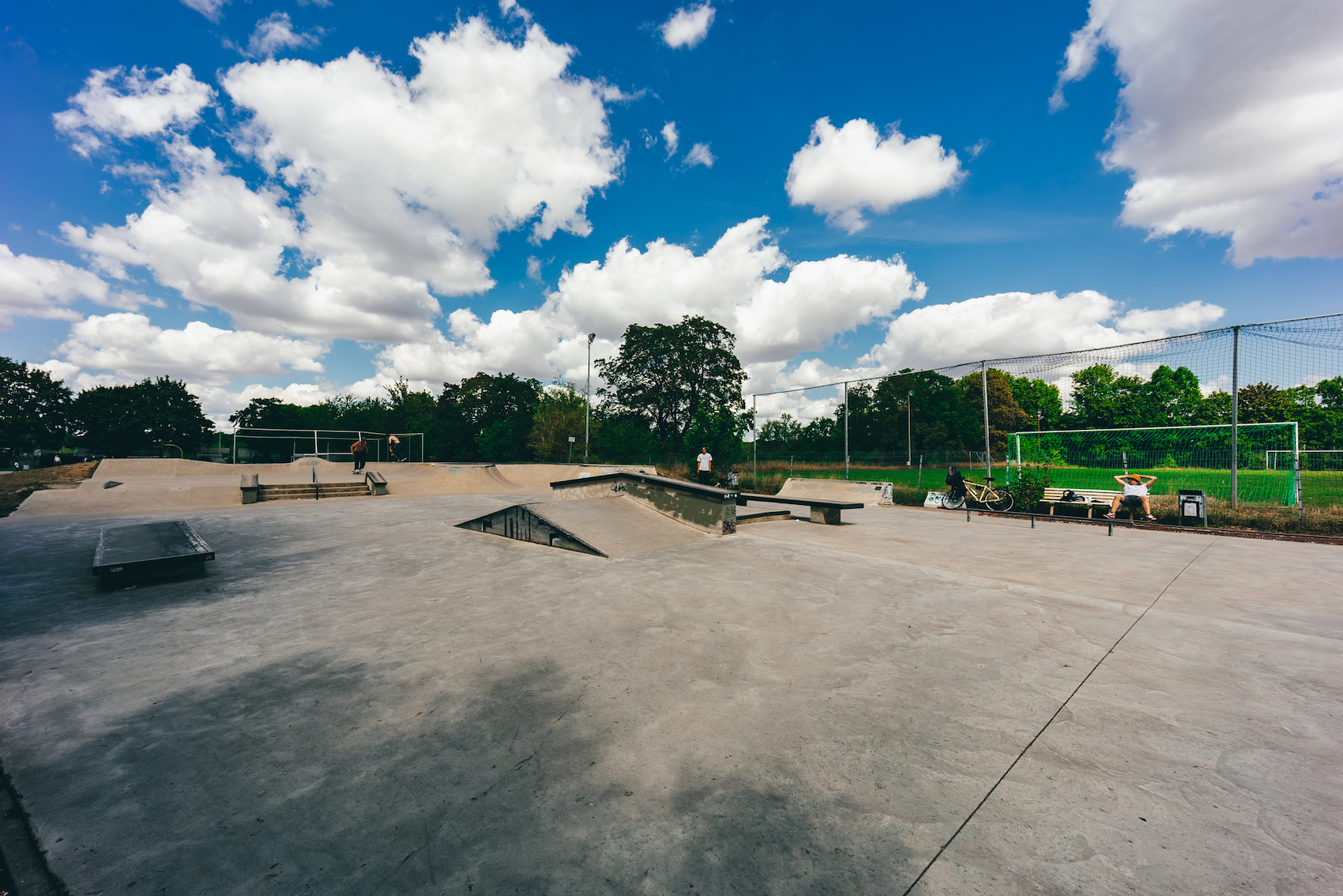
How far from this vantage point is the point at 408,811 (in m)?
2.03

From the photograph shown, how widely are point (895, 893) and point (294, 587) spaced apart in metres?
6.17

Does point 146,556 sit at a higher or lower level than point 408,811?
higher

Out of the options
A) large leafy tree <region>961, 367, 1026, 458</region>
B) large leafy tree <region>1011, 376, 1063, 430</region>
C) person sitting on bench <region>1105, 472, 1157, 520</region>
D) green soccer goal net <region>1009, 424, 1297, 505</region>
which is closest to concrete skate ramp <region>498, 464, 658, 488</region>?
green soccer goal net <region>1009, 424, 1297, 505</region>

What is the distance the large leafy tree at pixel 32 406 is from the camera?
44.6m

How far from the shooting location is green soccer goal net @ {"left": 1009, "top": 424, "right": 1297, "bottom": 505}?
12.7 m

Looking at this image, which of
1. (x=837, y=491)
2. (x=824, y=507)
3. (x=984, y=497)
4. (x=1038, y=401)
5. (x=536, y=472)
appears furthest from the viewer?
(x=1038, y=401)

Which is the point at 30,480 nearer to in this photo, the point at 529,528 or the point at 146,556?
the point at 146,556

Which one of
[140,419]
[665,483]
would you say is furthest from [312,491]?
[140,419]

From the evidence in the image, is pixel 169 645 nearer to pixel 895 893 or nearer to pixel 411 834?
pixel 411 834

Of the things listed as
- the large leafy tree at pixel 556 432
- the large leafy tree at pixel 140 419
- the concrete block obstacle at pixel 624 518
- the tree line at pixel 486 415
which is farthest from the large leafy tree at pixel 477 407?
the concrete block obstacle at pixel 624 518

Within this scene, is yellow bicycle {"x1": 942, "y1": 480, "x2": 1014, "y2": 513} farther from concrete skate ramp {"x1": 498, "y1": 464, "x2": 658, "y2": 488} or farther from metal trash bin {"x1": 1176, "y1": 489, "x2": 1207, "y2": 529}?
concrete skate ramp {"x1": 498, "y1": 464, "x2": 658, "y2": 488}

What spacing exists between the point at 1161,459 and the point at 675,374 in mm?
26196

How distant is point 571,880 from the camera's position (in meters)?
1.69

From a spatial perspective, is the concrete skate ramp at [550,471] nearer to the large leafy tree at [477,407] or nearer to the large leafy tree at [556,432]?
the large leafy tree at [556,432]
